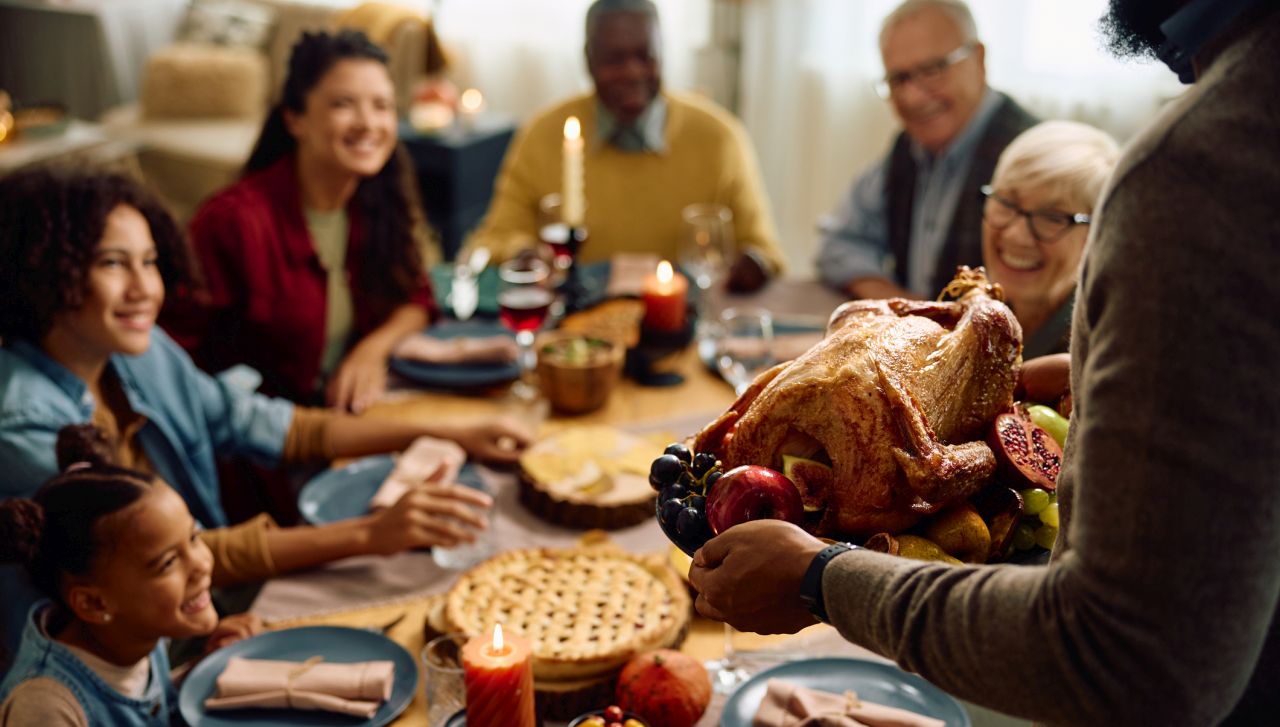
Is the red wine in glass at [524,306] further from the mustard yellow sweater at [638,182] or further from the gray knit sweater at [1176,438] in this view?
the gray knit sweater at [1176,438]

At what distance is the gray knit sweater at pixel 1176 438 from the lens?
63 cm

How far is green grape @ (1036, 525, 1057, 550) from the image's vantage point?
0.92 m

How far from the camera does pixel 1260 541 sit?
646 millimetres

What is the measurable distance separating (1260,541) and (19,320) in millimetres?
1648

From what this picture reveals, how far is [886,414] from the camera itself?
884mm

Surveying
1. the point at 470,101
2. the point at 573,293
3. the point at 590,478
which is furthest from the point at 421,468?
the point at 470,101

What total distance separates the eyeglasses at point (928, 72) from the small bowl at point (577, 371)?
0.95 m

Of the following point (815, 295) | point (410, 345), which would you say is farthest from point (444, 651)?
point (815, 295)

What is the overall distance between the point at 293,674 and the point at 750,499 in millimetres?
674

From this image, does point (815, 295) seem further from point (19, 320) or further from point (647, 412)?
point (19, 320)

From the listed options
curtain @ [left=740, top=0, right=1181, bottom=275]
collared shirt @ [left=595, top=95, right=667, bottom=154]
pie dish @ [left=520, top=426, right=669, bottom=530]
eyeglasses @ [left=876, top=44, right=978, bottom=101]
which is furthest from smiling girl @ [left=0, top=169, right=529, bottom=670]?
curtain @ [left=740, top=0, right=1181, bottom=275]

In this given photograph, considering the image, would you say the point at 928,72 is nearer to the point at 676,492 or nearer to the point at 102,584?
the point at 676,492

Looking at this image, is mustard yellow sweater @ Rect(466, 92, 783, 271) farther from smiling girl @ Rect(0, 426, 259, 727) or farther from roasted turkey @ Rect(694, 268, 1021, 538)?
roasted turkey @ Rect(694, 268, 1021, 538)

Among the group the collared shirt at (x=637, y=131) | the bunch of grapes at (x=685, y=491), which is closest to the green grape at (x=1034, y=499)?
the bunch of grapes at (x=685, y=491)
